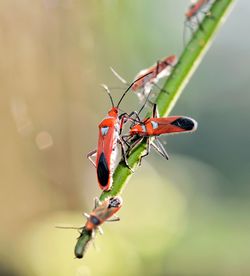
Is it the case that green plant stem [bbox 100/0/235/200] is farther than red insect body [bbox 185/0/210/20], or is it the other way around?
red insect body [bbox 185/0/210/20]

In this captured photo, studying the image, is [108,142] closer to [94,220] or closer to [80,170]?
[94,220]

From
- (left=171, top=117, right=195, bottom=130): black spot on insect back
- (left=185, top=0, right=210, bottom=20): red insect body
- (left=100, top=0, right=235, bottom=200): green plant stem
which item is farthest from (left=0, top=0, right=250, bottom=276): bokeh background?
(left=100, top=0, right=235, bottom=200): green plant stem

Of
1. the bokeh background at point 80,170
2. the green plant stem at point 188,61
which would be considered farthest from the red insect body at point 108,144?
the bokeh background at point 80,170

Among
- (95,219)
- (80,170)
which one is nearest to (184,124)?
(95,219)

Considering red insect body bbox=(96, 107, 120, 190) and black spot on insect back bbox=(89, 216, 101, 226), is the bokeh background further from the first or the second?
black spot on insect back bbox=(89, 216, 101, 226)

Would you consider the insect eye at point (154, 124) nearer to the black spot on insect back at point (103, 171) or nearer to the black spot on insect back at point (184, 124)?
the black spot on insect back at point (103, 171)

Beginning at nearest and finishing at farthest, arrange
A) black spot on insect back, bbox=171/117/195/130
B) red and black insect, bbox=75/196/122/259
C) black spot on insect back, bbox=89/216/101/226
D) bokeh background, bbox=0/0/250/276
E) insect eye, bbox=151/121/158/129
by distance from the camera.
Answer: red and black insect, bbox=75/196/122/259 → black spot on insect back, bbox=89/216/101/226 → insect eye, bbox=151/121/158/129 → black spot on insect back, bbox=171/117/195/130 → bokeh background, bbox=0/0/250/276
